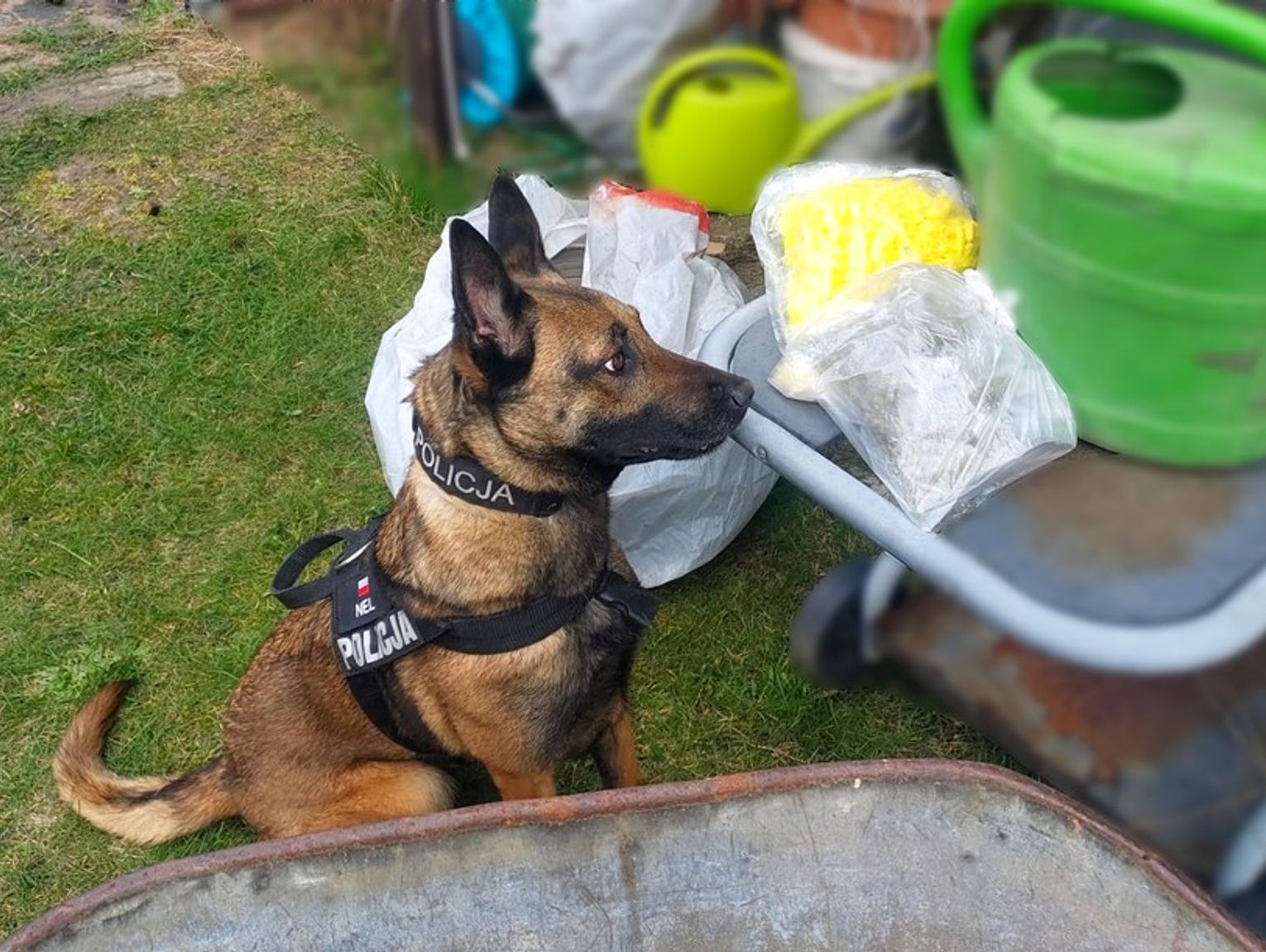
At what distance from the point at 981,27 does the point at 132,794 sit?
2.35 m

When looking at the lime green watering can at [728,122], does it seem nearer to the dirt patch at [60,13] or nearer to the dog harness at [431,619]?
the dog harness at [431,619]

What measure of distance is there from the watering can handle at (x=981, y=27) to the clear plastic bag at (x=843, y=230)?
20cm

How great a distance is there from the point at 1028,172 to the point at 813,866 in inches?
46.1

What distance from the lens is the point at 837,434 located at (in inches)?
81.4

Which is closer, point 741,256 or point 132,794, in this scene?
point 132,794

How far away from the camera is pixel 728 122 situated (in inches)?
46.1

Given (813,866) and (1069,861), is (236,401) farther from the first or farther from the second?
(1069,861)

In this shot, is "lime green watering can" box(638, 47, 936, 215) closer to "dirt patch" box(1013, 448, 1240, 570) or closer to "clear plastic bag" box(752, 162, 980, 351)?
"clear plastic bag" box(752, 162, 980, 351)

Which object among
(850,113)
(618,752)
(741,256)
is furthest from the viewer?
(741,256)

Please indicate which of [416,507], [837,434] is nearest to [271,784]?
[416,507]

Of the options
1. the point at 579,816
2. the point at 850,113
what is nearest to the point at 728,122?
the point at 850,113

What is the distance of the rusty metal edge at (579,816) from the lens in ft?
5.04

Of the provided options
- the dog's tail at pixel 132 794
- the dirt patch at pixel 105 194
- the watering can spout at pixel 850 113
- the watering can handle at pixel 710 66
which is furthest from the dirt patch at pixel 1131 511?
the dirt patch at pixel 105 194

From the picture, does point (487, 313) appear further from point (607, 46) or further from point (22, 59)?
point (22, 59)
